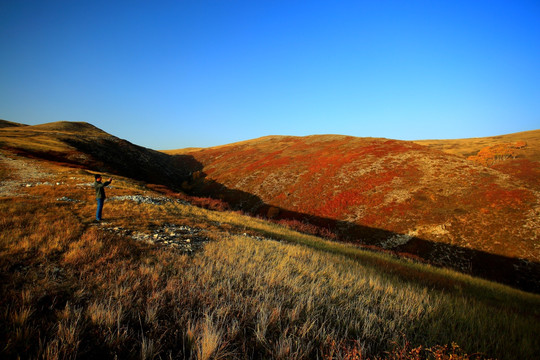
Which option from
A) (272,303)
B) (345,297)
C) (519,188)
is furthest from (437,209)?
(272,303)

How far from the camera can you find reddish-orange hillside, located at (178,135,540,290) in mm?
21156

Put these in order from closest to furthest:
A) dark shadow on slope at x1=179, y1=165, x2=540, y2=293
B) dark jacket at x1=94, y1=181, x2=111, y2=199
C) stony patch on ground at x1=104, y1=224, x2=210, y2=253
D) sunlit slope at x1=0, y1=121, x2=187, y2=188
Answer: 1. stony patch on ground at x1=104, y1=224, x2=210, y2=253
2. dark jacket at x1=94, y1=181, x2=111, y2=199
3. dark shadow on slope at x1=179, y1=165, x2=540, y2=293
4. sunlit slope at x1=0, y1=121, x2=187, y2=188

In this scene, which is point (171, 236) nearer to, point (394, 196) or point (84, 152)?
point (394, 196)

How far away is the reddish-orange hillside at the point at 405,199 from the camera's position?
21.2 m

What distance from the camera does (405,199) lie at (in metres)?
29.5

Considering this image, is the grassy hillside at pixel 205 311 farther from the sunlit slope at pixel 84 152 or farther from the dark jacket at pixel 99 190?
the sunlit slope at pixel 84 152

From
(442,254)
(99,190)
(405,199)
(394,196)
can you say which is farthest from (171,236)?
(394,196)

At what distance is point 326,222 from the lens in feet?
97.2

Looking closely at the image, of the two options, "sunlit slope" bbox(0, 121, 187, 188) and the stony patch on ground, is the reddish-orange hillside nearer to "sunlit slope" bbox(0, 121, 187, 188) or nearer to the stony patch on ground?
"sunlit slope" bbox(0, 121, 187, 188)

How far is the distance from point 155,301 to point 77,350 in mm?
1234

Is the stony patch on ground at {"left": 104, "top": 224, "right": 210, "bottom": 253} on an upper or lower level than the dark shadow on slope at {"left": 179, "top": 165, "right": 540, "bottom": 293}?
upper

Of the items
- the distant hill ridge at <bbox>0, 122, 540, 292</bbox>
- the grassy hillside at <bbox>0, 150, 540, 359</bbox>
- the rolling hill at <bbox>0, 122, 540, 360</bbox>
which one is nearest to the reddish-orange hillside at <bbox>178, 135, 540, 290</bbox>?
the distant hill ridge at <bbox>0, 122, 540, 292</bbox>

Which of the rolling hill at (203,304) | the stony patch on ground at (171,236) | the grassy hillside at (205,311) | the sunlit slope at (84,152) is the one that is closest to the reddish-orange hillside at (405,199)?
the rolling hill at (203,304)

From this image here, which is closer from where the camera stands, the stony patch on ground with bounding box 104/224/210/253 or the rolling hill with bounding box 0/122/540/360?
the rolling hill with bounding box 0/122/540/360
